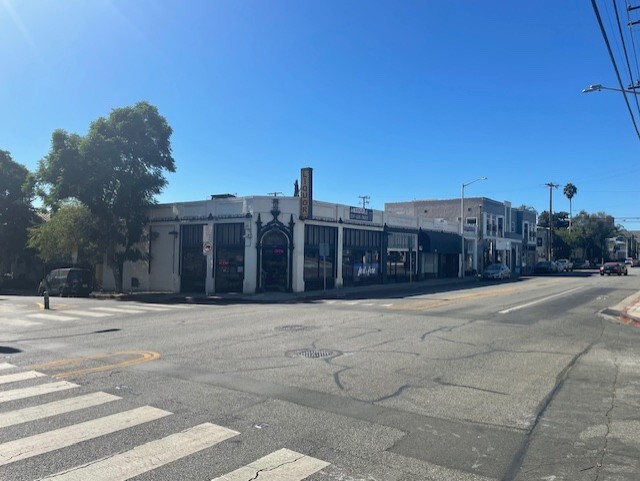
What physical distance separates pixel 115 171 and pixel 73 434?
86.9 feet

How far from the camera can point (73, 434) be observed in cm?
522

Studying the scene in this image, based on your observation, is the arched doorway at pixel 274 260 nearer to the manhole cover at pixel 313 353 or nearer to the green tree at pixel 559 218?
the manhole cover at pixel 313 353

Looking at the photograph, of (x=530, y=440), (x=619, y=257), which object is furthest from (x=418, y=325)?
(x=619, y=257)

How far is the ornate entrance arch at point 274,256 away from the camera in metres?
28.2

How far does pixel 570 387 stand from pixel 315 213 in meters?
23.0

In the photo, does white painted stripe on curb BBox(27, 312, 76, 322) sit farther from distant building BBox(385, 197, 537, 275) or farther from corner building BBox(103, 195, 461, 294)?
distant building BBox(385, 197, 537, 275)

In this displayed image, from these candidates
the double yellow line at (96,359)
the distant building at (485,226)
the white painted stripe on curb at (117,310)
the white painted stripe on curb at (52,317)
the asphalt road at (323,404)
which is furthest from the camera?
the distant building at (485,226)

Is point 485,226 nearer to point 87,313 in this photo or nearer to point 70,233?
point 70,233

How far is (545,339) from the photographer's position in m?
11.5

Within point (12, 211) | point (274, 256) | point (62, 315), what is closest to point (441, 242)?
point (274, 256)

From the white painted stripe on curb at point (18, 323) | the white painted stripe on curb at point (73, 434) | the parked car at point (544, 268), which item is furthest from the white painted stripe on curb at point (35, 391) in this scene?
the parked car at point (544, 268)

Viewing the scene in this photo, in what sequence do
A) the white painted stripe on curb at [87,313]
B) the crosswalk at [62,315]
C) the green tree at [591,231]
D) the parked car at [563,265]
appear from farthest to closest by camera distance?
the green tree at [591,231] → the parked car at [563,265] → the white painted stripe on curb at [87,313] → the crosswalk at [62,315]

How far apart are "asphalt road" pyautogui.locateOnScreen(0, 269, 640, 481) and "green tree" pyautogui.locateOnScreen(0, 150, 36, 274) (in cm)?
3167

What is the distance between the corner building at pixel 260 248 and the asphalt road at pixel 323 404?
15.5 m
